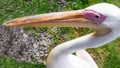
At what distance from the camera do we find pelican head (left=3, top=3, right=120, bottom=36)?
3355 mm

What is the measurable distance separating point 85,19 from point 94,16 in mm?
98

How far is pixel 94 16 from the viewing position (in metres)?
3.43

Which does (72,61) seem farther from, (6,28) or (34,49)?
(6,28)

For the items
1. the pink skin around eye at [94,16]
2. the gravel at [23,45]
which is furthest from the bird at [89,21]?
the gravel at [23,45]

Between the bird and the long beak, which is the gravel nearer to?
the bird

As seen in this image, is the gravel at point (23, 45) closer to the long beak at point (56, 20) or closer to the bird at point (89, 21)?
the bird at point (89, 21)

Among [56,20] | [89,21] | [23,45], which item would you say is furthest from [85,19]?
[23,45]

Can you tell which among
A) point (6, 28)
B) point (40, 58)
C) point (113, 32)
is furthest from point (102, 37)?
point (6, 28)

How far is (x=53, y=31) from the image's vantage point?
17.4 ft

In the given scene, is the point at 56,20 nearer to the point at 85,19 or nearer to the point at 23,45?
the point at 85,19

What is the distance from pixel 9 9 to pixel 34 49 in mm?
844

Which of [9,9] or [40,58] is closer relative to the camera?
[40,58]

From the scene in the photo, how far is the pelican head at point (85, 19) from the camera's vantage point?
3355mm

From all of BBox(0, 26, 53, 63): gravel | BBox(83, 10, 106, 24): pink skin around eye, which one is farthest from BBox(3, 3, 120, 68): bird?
BBox(0, 26, 53, 63): gravel
